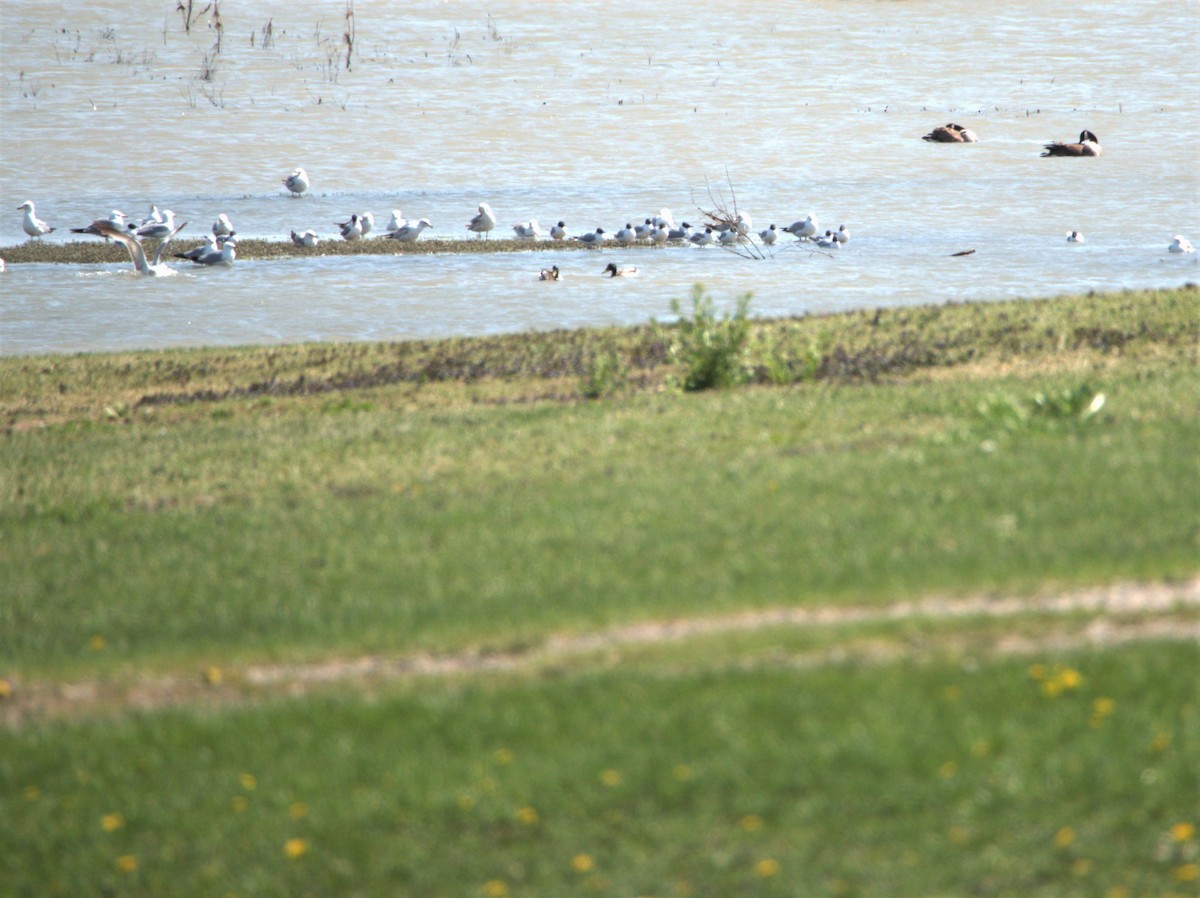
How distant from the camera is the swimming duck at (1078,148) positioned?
1492 inches

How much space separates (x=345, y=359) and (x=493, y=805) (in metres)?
12.8

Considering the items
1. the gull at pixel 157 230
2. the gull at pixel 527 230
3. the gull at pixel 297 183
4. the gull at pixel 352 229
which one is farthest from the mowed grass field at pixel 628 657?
the gull at pixel 297 183

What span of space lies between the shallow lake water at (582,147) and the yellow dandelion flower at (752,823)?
15829 millimetres

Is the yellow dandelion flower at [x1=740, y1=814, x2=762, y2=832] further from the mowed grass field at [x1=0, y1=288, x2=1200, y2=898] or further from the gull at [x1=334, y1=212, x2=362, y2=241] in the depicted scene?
the gull at [x1=334, y1=212, x2=362, y2=241]

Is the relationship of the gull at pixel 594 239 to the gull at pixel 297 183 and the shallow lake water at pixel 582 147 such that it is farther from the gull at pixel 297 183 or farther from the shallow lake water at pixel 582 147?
the gull at pixel 297 183

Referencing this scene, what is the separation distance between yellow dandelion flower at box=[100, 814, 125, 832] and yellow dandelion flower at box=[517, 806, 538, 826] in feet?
5.78

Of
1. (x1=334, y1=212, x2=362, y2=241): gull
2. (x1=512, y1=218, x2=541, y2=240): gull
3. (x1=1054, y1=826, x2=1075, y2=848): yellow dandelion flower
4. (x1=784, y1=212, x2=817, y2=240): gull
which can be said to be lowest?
(x1=334, y1=212, x2=362, y2=241): gull

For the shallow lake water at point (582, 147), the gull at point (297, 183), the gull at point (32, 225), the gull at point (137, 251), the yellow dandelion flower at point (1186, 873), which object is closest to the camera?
the yellow dandelion flower at point (1186, 873)

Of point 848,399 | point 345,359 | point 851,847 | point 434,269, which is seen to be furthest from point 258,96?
point 851,847

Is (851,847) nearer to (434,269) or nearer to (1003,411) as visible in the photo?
(1003,411)

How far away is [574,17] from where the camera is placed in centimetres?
6219

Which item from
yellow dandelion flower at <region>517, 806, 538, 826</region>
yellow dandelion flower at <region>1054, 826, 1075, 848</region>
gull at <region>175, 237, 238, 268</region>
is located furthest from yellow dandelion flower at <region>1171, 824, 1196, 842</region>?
gull at <region>175, 237, 238, 268</region>

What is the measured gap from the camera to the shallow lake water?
80.5 feet

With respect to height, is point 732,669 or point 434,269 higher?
point 732,669
